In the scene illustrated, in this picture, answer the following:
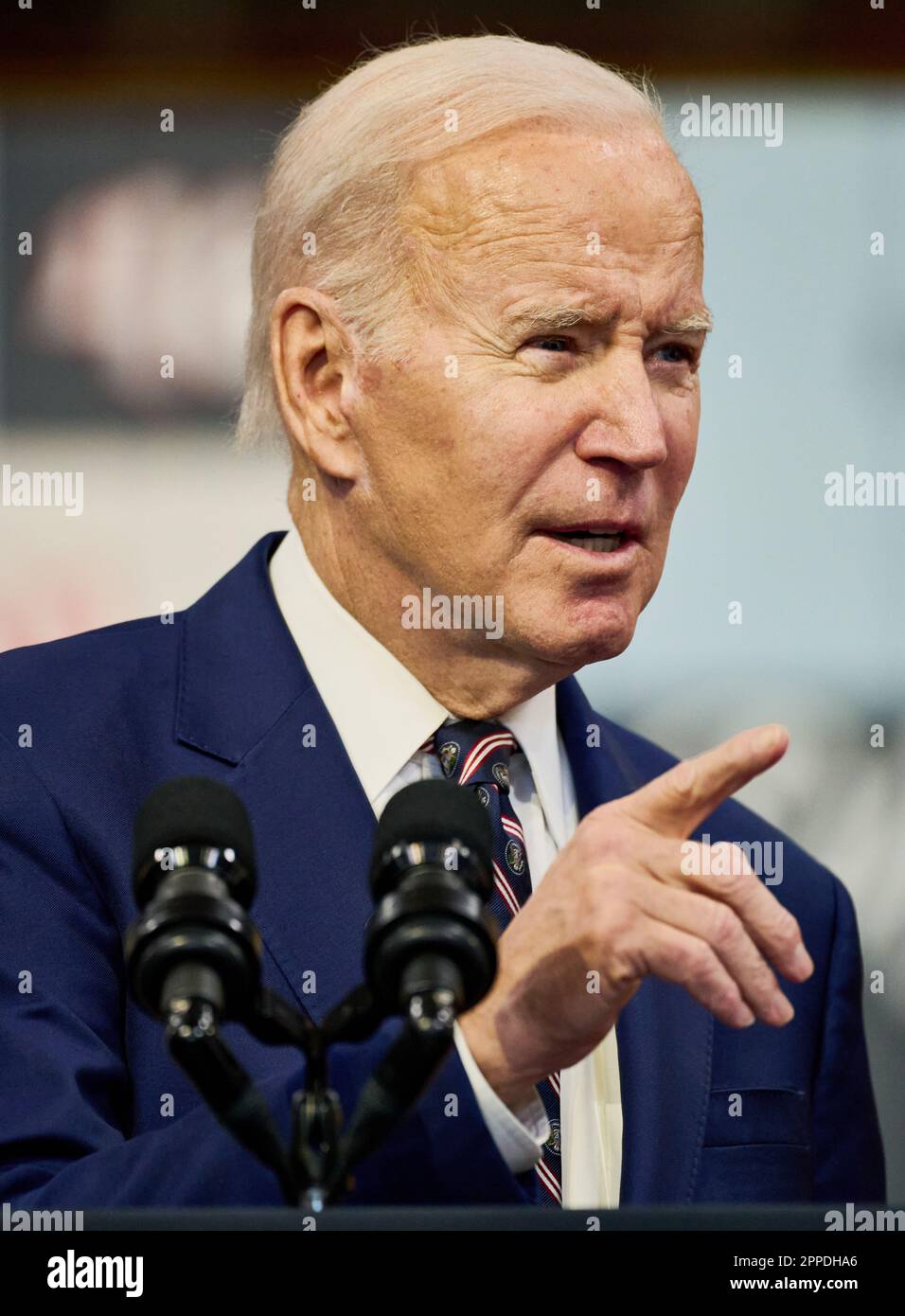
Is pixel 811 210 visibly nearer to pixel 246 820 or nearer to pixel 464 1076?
pixel 464 1076

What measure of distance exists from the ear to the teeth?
0.27m

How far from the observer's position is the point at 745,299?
2.60 metres

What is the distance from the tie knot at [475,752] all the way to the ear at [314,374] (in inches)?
12.4

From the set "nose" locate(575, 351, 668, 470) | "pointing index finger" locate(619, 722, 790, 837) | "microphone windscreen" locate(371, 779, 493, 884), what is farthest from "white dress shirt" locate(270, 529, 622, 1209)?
"microphone windscreen" locate(371, 779, 493, 884)

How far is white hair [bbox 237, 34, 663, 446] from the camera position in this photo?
6.24 feet

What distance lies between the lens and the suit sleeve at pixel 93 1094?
141 cm

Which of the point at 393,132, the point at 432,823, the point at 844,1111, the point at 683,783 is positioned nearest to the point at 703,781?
the point at 683,783

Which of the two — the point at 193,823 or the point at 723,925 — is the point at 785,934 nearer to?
the point at 723,925

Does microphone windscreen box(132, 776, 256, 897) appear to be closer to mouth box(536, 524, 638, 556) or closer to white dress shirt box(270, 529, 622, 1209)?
white dress shirt box(270, 529, 622, 1209)

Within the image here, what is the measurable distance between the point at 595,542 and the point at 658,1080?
574 millimetres

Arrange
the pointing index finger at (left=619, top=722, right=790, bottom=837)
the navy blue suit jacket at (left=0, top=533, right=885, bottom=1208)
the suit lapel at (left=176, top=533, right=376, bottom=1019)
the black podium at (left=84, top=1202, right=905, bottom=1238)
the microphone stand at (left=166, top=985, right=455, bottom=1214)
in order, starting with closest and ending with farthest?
the microphone stand at (left=166, top=985, right=455, bottom=1214) < the black podium at (left=84, top=1202, right=905, bottom=1238) < the pointing index finger at (left=619, top=722, right=790, bottom=837) < the navy blue suit jacket at (left=0, top=533, right=885, bottom=1208) < the suit lapel at (left=176, top=533, right=376, bottom=1019)

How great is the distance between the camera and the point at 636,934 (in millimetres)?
1340

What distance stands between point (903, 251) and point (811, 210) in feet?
0.49
